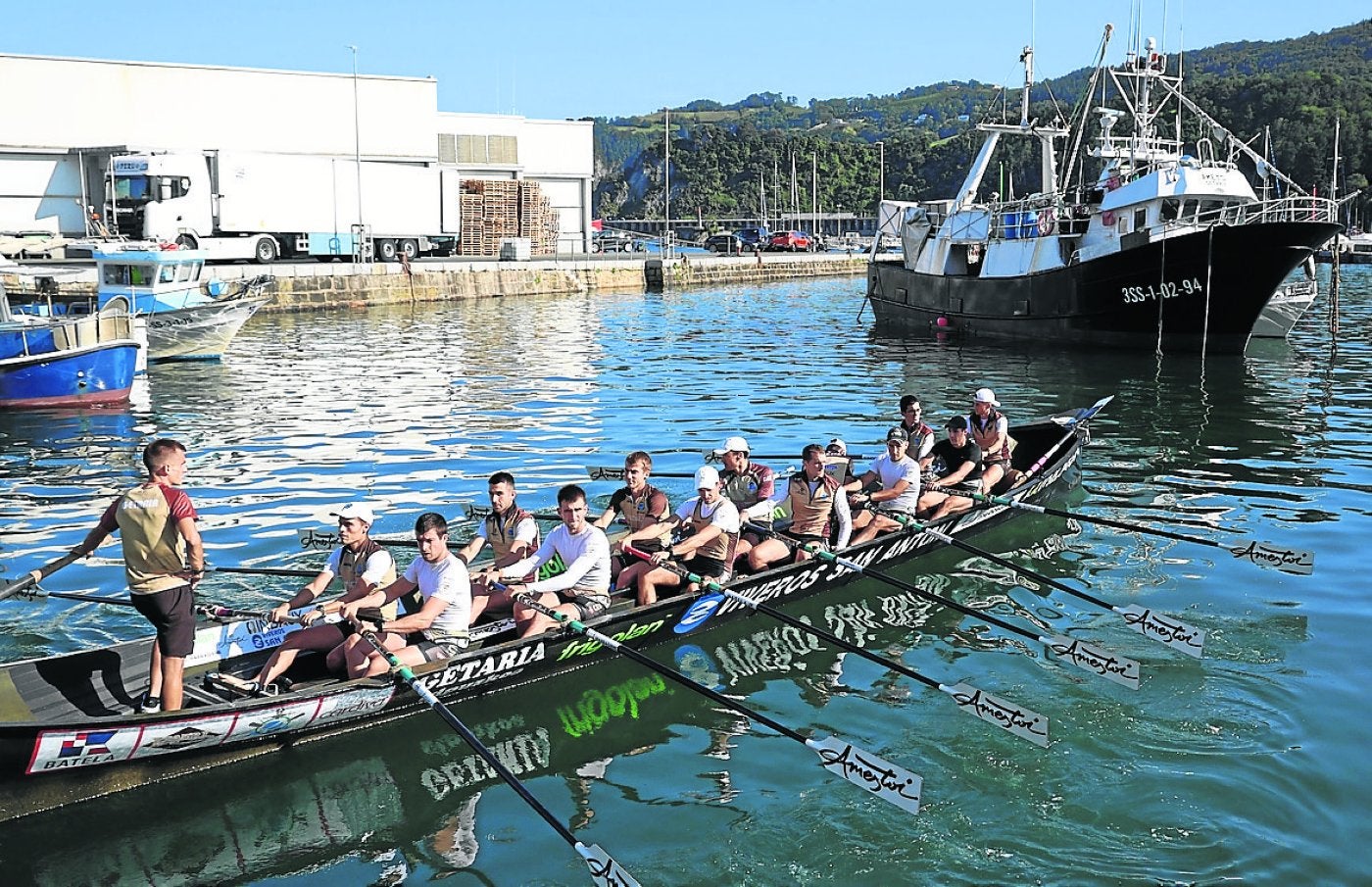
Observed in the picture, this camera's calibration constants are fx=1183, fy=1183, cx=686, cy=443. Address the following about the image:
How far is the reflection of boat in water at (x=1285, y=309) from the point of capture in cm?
3541

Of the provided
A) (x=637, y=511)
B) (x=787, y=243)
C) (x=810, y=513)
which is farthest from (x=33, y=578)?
(x=787, y=243)

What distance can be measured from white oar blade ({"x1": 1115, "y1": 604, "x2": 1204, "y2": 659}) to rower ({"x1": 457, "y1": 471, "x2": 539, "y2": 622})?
6.10m

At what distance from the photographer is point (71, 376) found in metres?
25.6

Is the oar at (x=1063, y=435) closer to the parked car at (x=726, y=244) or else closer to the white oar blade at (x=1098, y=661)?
the white oar blade at (x=1098, y=661)

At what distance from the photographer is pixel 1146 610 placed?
39.2 feet

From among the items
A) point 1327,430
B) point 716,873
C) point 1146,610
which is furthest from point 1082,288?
point 716,873

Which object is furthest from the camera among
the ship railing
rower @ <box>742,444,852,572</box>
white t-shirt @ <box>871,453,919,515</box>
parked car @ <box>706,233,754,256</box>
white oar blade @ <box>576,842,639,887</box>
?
parked car @ <box>706,233,754,256</box>

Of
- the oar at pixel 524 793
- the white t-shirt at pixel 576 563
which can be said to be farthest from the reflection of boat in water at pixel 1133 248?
the oar at pixel 524 793

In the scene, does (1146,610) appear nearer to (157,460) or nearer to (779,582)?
(779,582)

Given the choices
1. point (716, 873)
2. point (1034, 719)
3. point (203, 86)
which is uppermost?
point (203, 86)

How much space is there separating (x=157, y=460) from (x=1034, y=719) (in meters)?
7.09

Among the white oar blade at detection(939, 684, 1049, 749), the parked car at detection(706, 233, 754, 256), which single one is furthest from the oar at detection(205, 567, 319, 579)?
the parked car at detection(706, 233, 754, 256)

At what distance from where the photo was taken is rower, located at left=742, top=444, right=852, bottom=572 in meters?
13.1

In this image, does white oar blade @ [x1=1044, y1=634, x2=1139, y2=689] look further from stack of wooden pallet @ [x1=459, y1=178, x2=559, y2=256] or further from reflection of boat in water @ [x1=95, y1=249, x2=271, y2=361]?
stack of wooden pallet @ [x1=459, y1=178, x2=559, y2=256]
